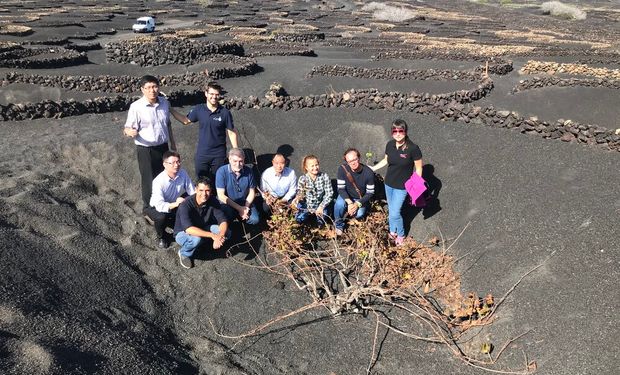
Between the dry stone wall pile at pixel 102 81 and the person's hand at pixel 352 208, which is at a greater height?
the dry stone wall pile at pixel 102 81

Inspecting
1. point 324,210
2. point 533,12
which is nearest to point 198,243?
point 324,210

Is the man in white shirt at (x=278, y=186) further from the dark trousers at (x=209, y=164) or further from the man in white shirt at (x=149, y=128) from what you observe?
the man in white shirt at (x=149, y=128)

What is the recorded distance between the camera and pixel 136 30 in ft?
145

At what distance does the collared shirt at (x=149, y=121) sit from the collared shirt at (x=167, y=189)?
2.90 ft

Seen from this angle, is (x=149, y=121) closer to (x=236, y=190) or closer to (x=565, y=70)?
(x=236, y=190)

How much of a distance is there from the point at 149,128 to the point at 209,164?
4.84 feet

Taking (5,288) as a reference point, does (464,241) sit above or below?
below

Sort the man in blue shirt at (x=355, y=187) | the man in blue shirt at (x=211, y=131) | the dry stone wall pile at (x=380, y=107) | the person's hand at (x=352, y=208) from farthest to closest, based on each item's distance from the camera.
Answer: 1. the dry stone wall pile at (x=380, y=107)
2. the man in blue shirt at (x=211, y=131)
3. the man in blue shirt at (x=355, y=187)
4. the person's hand at (x=352, y=208)

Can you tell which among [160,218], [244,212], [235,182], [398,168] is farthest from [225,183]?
[398,168]

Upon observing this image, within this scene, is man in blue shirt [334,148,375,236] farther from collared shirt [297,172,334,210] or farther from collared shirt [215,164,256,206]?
collared shirt [215,164,256,206]

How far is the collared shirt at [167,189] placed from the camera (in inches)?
313

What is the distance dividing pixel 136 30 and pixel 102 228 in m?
41.5

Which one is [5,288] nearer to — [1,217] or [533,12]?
[1,217]

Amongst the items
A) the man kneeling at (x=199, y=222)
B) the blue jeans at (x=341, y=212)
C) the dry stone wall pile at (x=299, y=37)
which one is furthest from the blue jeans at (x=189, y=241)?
the dry stone wall pile at (x=299, y=37)
